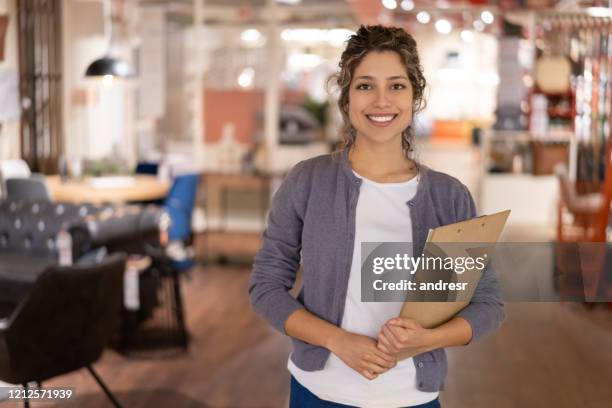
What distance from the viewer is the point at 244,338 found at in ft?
17.0

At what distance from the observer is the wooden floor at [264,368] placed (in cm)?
221

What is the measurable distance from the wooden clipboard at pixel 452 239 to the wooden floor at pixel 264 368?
0.60 m

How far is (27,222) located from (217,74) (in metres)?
4.31

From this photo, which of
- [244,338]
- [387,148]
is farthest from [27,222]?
[387,148]

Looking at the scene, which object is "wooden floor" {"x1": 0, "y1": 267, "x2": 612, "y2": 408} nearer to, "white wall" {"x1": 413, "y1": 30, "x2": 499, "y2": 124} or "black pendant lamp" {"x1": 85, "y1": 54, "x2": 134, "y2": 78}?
"black pendant lamp" {"x1": 85, "y1": 54, "x2": 134, "y2": 78}

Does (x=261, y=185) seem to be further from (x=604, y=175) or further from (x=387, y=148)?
(x=387, y=148)

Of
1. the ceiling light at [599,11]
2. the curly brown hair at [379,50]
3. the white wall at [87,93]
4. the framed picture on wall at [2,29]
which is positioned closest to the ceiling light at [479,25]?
the white wall at [87,93]

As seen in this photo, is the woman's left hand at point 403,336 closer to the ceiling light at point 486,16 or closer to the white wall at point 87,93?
the white wall at point 87,93

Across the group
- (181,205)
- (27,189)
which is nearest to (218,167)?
(181,205)

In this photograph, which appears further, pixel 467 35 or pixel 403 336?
pixel 467 35

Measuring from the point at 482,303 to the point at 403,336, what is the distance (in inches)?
8.2

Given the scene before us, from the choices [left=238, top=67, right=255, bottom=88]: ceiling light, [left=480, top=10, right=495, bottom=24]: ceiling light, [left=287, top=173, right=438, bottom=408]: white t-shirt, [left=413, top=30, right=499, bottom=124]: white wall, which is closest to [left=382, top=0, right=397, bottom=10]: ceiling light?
[left=287, top=173, right=438, bottom=408]: white t-shirt

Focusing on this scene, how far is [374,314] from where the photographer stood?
4.93 ft

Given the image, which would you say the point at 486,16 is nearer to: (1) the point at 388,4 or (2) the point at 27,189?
(1) the point at 388,4
